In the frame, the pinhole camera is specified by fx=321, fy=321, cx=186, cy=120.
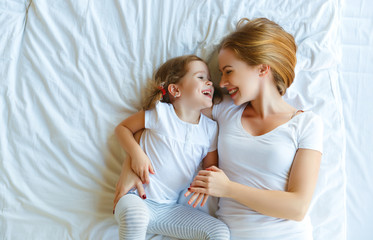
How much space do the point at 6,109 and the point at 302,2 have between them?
1318mm

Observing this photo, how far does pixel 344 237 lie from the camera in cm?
120

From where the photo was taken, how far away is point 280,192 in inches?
42.3

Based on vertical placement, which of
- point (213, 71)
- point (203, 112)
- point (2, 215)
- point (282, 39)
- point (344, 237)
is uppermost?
point (282, 39)

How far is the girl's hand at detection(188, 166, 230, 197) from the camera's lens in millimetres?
1082

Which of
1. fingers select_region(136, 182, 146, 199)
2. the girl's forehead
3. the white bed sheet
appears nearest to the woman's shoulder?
the white bed sheet

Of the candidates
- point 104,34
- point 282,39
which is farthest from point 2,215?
point 282,39

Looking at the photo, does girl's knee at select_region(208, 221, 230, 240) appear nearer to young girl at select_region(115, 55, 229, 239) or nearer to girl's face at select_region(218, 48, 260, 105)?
young girl at select_region(115, 55, 229, 239)

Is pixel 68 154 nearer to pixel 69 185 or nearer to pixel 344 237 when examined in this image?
pixel 69 185

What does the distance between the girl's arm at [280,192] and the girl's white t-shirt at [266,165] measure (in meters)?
0.04

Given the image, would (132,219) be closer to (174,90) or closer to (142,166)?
(142,166)

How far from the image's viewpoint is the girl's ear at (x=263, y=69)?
46.3 inches

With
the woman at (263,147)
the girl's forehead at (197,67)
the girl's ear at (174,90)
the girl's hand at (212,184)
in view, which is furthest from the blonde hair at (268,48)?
the girl's hand at (212,184)

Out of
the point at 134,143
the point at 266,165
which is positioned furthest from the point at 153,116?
the point at 266,165

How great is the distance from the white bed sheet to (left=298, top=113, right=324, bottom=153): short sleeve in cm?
29
